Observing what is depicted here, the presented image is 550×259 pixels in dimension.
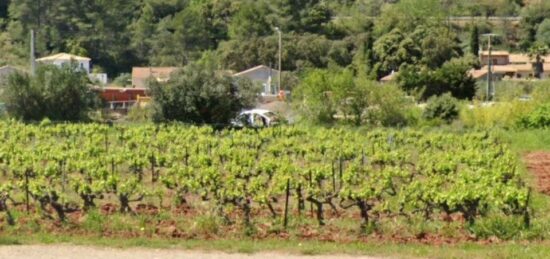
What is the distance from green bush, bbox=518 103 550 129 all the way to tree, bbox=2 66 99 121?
17912 mm

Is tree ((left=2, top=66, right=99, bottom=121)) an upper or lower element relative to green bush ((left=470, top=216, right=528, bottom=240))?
upper

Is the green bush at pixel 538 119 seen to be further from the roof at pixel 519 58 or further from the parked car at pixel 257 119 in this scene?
the roof at pixel 519 58

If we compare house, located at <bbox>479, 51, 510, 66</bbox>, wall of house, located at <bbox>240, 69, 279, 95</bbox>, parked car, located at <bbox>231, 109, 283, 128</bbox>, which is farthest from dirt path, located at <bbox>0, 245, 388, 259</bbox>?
house, located at <bbox>479, 51, 510, 66</bbox>

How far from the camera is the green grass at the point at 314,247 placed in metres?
13.0

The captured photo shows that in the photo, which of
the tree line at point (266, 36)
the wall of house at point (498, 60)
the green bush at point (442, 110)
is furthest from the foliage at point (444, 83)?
the wall of house at point (498, 60)

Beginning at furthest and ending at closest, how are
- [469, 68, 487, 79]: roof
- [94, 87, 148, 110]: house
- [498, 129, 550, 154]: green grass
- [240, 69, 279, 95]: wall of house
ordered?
[469, 68, 487, 79]: roof, [240, 69, 279, 95]: wall of house, [94, 87, 148, 110]: house, [498, 129, 550, 154]: green grass

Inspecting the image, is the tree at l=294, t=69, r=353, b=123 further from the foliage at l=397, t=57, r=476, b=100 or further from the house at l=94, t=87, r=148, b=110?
the foliage at l=397, t=57, r=476, b=100

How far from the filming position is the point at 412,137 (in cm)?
2917

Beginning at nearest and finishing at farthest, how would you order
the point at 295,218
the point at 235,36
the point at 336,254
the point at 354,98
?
the point at 336,254
the point at 295,218
the point at 354,98
the point at 235,36

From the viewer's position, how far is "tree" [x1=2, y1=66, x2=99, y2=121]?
3922 centimetres

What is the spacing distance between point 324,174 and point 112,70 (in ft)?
222

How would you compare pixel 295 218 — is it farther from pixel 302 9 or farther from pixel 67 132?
pixel 302 9

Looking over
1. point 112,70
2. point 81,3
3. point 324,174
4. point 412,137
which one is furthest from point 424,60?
point 324,174

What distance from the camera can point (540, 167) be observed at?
24922mm
